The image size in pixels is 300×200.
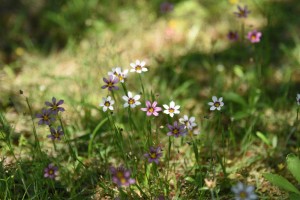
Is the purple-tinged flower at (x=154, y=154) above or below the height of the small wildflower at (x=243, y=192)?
above

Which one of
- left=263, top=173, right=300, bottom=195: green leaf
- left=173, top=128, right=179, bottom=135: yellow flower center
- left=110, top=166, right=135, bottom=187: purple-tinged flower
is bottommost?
left=110, top=166, right=135, bottom=187: purple-tinged flower

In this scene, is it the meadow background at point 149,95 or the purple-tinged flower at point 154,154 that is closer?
the purple-tinged flower at point 154,154

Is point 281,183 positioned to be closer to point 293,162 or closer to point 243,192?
point 293,162

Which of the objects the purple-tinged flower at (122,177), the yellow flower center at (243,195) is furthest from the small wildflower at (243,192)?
the purple-tinged flower at (122,177)

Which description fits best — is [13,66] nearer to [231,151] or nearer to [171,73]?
[171,73]

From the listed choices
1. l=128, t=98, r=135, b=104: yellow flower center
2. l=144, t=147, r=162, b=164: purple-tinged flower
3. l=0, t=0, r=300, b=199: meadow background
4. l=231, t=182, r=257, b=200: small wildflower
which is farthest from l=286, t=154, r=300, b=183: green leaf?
l=128, t=98, r=135, b=104: yellow flower center

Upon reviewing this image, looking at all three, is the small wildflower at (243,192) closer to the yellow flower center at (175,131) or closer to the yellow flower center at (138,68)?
the yellow flower center at (175,131)

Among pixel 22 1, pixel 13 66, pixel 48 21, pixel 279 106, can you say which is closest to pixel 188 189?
pixel 279 106

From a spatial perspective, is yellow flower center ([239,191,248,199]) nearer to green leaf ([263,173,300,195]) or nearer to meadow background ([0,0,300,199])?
meadow background ([0,0,300,199])
